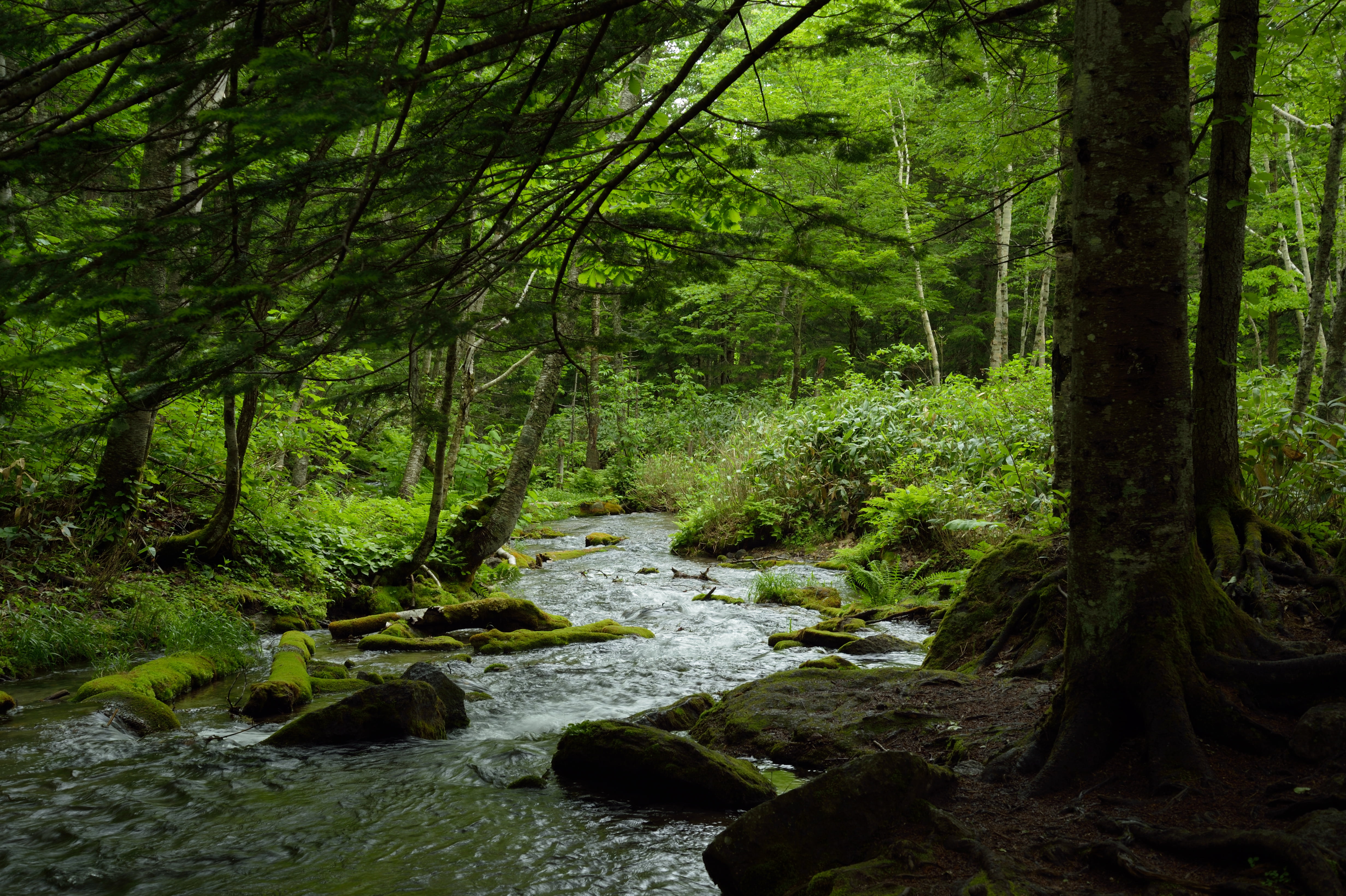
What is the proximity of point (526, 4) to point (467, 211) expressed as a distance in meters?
1.10

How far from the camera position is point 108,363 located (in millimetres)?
3021

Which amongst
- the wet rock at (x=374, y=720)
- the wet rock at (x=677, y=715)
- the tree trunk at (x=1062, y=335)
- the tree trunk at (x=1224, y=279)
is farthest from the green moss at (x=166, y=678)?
the tree trunk at (x=1224, y=279)

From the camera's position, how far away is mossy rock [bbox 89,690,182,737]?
201 inches

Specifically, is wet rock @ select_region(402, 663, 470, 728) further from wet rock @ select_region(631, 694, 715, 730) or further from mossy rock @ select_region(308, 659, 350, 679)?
wet rock @ select_region(631, 694, 715, 730)

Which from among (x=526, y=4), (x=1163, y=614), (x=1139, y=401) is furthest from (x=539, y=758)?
(x=526, y=4)

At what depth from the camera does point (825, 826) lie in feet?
9.81

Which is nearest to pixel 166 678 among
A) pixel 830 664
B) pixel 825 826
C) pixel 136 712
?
pixel 136 712

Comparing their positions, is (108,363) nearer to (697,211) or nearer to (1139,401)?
(697,211)

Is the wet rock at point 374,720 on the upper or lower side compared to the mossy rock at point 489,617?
upper

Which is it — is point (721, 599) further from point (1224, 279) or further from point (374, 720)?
point (1224, 279)

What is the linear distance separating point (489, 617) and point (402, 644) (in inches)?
46.5

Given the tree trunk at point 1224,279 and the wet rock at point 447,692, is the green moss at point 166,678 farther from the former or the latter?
the tree trunk at point 1224,279

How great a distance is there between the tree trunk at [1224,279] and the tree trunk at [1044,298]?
1142cm

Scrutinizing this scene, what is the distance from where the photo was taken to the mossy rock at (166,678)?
5.51 meters
